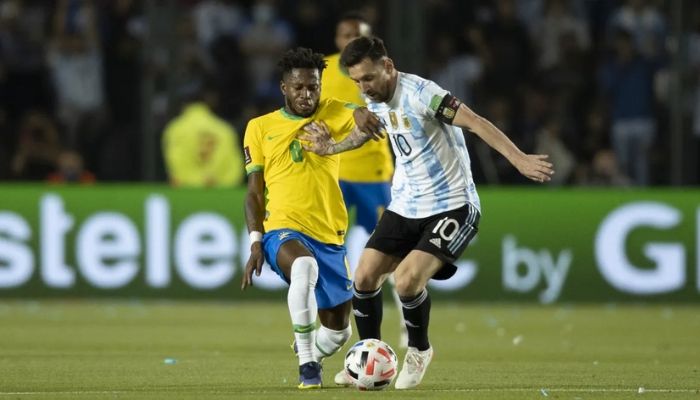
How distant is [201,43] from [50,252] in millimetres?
3974

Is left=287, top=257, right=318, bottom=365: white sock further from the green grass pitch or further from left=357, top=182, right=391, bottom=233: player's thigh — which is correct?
left=357, top=182, right=391, bottom=233: player's thigh

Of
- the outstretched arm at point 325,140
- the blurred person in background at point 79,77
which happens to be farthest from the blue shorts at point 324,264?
the blurred person in background at point 79,77

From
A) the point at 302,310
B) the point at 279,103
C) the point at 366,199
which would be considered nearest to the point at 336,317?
the point at 302,310

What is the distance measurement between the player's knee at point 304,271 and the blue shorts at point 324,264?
202 mm

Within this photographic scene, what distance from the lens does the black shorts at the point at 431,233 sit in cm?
872

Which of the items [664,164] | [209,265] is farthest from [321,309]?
[664,164]

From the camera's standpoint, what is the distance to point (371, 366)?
859 centimetres

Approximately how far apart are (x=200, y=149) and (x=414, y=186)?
9141 millimetres

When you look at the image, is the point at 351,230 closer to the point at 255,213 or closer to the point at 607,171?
the point at 607,171

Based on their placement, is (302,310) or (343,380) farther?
(343,380)

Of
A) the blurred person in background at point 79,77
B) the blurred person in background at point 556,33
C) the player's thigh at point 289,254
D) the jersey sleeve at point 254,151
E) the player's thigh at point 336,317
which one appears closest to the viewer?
the player's thigh at point 289,254

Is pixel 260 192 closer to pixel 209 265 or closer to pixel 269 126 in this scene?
pixel 269 126

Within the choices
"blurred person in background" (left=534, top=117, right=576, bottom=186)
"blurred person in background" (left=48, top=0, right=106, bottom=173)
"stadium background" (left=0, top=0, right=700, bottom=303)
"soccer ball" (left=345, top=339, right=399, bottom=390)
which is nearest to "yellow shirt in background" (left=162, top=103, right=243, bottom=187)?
"stadium background" (left=0, top=0, right=700, bottom=303)

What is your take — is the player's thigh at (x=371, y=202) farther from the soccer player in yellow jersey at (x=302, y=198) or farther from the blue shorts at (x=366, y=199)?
the soccer player in yellow jersey at (x=302, y=198)
